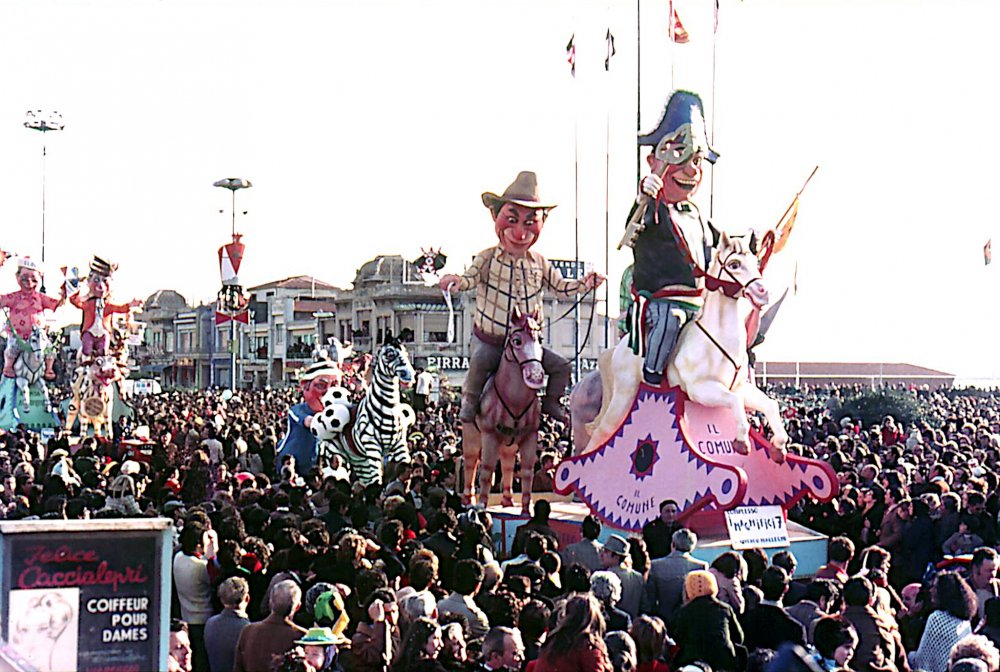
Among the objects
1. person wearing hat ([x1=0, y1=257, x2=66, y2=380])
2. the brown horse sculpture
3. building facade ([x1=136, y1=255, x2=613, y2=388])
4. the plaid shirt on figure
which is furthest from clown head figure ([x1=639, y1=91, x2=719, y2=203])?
building facade ([x1=136, y1=255, x2=613, y2=388])

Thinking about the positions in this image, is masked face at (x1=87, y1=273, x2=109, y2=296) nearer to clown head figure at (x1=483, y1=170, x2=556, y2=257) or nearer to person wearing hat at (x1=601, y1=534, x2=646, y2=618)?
clown head figure at (x1=483, y1=170, x2=556, y2=257)

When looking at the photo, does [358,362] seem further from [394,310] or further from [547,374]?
[394,310]

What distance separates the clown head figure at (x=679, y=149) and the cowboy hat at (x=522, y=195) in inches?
62.5

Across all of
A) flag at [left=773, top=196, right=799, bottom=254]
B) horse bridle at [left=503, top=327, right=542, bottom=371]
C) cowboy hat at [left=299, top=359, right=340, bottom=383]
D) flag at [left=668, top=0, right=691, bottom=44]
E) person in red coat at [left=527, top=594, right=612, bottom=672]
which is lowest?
person in red coat at [left=527, top=594, right=612, bottom=672]

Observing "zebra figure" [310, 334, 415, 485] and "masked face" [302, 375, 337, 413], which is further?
"masked face" [302, 375, 337, 413]

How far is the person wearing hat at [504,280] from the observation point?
15.0 meters

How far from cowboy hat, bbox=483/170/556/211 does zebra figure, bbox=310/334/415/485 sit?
260 cm

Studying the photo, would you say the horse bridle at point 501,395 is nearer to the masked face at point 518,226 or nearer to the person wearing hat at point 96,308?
the masked face at point 518,226

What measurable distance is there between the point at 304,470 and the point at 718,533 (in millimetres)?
5783

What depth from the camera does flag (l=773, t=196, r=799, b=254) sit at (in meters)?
13.3

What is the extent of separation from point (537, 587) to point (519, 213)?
25.0 ft

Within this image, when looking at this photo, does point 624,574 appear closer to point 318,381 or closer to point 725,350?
point 725,350

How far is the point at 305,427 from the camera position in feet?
Answer: 56.0

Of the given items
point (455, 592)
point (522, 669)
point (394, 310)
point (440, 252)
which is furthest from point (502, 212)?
point (394, 310)
